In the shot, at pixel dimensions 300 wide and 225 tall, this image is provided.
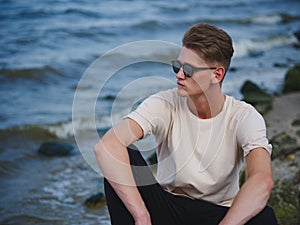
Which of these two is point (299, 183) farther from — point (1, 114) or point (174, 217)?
point (1, 114)

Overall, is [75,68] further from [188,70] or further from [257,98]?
[188,70]

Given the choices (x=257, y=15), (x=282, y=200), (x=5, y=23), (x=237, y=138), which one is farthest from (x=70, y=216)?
(x=257, y=15)

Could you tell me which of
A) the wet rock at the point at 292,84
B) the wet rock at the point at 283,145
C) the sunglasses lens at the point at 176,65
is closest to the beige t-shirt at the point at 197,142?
the sunglasses lens at the point at 176,65

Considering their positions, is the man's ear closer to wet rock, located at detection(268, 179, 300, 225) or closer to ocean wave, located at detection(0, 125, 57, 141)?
wet rock, located at detection(268, 179, 300, 225)

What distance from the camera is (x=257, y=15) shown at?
2211 centimetres

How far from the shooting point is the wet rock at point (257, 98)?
8148 millimetres

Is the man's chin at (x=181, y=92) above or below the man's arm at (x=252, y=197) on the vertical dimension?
above

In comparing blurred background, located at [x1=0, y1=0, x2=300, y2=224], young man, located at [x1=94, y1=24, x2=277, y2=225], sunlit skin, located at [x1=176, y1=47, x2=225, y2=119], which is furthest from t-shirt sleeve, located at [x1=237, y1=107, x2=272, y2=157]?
blurred background, located at [x1=0, y1=0, x2=300, y2=224]

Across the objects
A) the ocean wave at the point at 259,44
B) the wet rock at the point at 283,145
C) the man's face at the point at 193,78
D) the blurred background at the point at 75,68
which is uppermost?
the man's face at the point at 193,78

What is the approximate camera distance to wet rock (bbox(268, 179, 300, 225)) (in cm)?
435

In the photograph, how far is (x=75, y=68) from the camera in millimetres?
12656

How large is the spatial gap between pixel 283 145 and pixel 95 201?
2.13 m

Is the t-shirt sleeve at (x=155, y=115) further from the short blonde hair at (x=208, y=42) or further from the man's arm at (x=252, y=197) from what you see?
the man's arm at (x=252, y=197)

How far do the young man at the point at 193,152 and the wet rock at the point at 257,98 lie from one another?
4.57 metres
